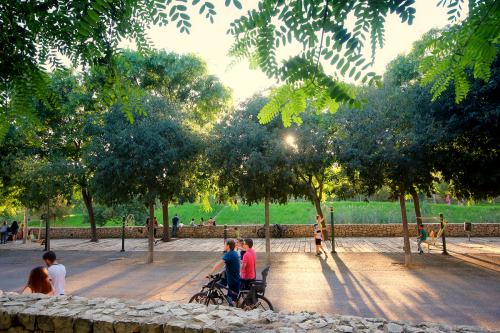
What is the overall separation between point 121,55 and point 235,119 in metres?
14.0

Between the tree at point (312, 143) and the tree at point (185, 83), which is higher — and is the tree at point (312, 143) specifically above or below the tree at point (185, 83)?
below

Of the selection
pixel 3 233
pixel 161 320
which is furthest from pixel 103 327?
pixel 3 233

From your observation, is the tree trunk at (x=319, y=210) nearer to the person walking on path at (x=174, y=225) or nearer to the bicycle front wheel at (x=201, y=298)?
the person walking on path at (x=174, y=225)

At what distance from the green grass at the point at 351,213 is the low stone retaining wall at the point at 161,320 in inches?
1201

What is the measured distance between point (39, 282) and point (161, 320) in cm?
361

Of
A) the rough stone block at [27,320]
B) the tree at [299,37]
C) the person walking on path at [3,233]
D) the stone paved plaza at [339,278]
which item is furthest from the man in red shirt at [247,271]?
the person walking on path at [3,233]

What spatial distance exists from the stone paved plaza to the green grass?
41.9ft

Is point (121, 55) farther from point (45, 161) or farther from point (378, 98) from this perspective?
point (45, 161)

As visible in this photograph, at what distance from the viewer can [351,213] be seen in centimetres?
3609

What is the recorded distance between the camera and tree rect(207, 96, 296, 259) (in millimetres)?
16562

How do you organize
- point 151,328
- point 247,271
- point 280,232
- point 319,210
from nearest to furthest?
point 151,328 < point 247,271 < point 319,210 < point 280,232

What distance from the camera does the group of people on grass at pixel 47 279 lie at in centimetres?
698

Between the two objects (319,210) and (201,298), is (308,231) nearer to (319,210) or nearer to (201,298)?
(319,210)

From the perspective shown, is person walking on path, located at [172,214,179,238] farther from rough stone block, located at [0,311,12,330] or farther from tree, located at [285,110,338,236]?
rough stone block, located at [0,311,12,330]
